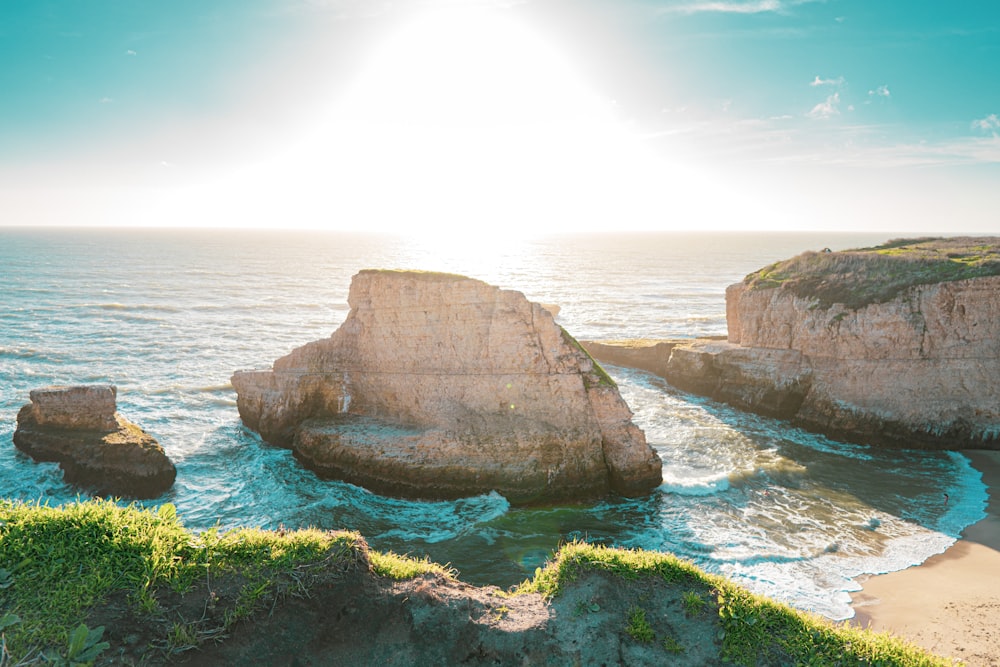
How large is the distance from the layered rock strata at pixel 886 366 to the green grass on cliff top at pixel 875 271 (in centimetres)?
52

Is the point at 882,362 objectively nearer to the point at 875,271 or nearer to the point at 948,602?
the point at 875,271

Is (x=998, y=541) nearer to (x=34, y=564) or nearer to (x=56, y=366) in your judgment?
(x=34, y=564)

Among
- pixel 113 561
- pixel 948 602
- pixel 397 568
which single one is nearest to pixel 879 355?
pixel 948 602

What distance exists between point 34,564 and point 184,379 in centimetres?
2691

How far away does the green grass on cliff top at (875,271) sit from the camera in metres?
24.8

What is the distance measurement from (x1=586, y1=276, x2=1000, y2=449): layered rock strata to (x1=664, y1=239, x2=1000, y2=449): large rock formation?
0.13ft

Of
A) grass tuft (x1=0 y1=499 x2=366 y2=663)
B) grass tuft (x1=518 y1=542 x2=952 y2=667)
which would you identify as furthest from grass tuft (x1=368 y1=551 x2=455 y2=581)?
grass tuft (x1=518 y1=542 x2=952 y2=667)

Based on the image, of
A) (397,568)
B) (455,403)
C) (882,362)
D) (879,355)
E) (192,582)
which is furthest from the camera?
(879,355)

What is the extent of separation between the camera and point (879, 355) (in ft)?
80.7

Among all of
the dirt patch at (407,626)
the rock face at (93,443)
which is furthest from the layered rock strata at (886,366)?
the rock face at (93,443)

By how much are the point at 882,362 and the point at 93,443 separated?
100.0 feet

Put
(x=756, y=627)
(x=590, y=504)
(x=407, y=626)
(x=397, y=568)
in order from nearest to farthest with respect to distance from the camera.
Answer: (x=407, y=626)
(x=756, y=627)
(x=397, y=568)
(x=590, y=504)

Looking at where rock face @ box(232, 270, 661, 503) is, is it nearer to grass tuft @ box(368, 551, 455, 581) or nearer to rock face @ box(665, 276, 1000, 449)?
grass tuft @ box(368, 551, 455, 581)

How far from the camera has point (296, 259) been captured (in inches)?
5037
